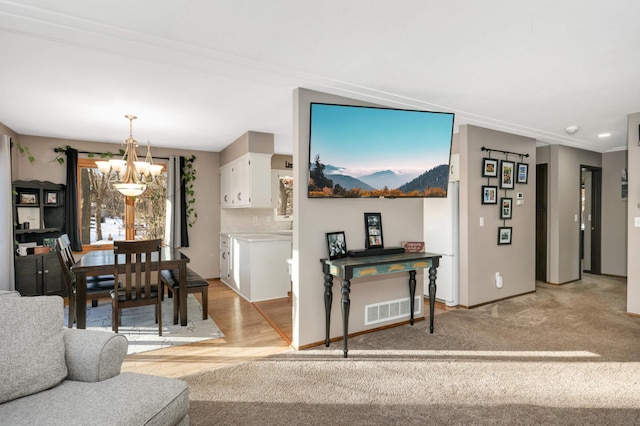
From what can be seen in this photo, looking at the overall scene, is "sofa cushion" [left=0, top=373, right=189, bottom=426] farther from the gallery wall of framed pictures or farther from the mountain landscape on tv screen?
the gallery wall of framed pictures

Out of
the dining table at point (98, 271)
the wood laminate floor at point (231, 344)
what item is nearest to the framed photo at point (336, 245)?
the wood laminate floor at point (231, 344)

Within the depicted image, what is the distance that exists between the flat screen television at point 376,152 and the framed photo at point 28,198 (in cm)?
400

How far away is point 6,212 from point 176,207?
2.10 metres

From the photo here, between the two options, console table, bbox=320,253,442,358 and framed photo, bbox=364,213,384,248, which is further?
framed photo, bbox=364,213,384,248

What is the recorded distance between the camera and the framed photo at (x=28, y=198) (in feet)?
15.1

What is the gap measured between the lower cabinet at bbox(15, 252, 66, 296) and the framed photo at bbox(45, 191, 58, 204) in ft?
2.43

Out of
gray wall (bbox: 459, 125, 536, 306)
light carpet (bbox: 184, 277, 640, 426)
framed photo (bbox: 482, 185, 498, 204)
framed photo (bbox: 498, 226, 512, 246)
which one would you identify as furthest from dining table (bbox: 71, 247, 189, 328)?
framed photo (bbox: 498, 226, 512, 246)

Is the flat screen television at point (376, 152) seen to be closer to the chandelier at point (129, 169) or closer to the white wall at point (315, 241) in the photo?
the white wall at point (315, 241)

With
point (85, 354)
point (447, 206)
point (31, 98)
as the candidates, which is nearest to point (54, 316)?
point (85, 354)

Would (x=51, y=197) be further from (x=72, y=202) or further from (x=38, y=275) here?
(x=38, y=275)

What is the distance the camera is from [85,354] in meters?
1.66

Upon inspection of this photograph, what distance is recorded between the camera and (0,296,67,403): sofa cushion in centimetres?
147

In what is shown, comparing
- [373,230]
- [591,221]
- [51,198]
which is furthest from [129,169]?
[591,221]

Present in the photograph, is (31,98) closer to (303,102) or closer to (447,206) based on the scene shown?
(303,102)
